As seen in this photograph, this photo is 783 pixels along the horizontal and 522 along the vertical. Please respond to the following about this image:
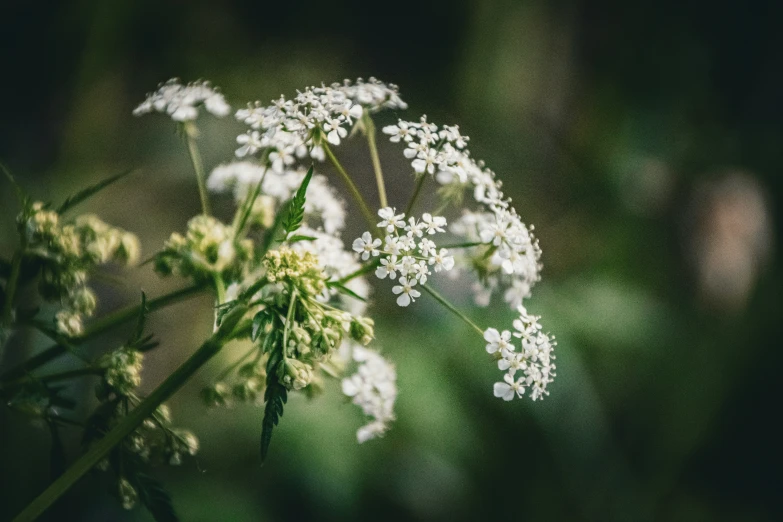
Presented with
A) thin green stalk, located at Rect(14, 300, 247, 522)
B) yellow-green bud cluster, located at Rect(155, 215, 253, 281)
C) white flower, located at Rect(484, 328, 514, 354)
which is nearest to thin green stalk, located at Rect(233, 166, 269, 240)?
yellow-green bud cluster, located at Rect(155, 215, 253, 281)

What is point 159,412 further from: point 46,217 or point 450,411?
point 450,411

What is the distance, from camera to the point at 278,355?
3.80 ft

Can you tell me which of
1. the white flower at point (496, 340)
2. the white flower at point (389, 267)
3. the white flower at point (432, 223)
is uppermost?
the white flower at point (432, 223)

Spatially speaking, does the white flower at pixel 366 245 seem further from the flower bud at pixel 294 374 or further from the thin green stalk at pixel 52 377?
the thin green stalk at pixel 52 377

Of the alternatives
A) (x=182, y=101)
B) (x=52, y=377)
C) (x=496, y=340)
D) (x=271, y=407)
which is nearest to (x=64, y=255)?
(x=52, y=377)

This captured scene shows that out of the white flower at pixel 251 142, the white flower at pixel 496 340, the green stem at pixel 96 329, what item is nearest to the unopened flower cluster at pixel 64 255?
the green stem at pixel 96 329

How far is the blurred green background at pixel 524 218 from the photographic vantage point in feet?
10.9

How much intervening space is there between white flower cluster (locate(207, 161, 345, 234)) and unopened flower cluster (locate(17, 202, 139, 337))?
0.39 metres

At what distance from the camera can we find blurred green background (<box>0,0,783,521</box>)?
332 centimetres

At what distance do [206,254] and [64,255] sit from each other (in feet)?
0.99

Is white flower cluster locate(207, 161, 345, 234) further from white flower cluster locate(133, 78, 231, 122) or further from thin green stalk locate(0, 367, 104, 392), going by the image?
thin green stalk locate(0, 367, 104, 392)

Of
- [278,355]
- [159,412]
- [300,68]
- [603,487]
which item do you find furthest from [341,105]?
[300,68]

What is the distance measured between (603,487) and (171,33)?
15.0 feet

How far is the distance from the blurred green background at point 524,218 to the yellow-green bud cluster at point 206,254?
170cm
